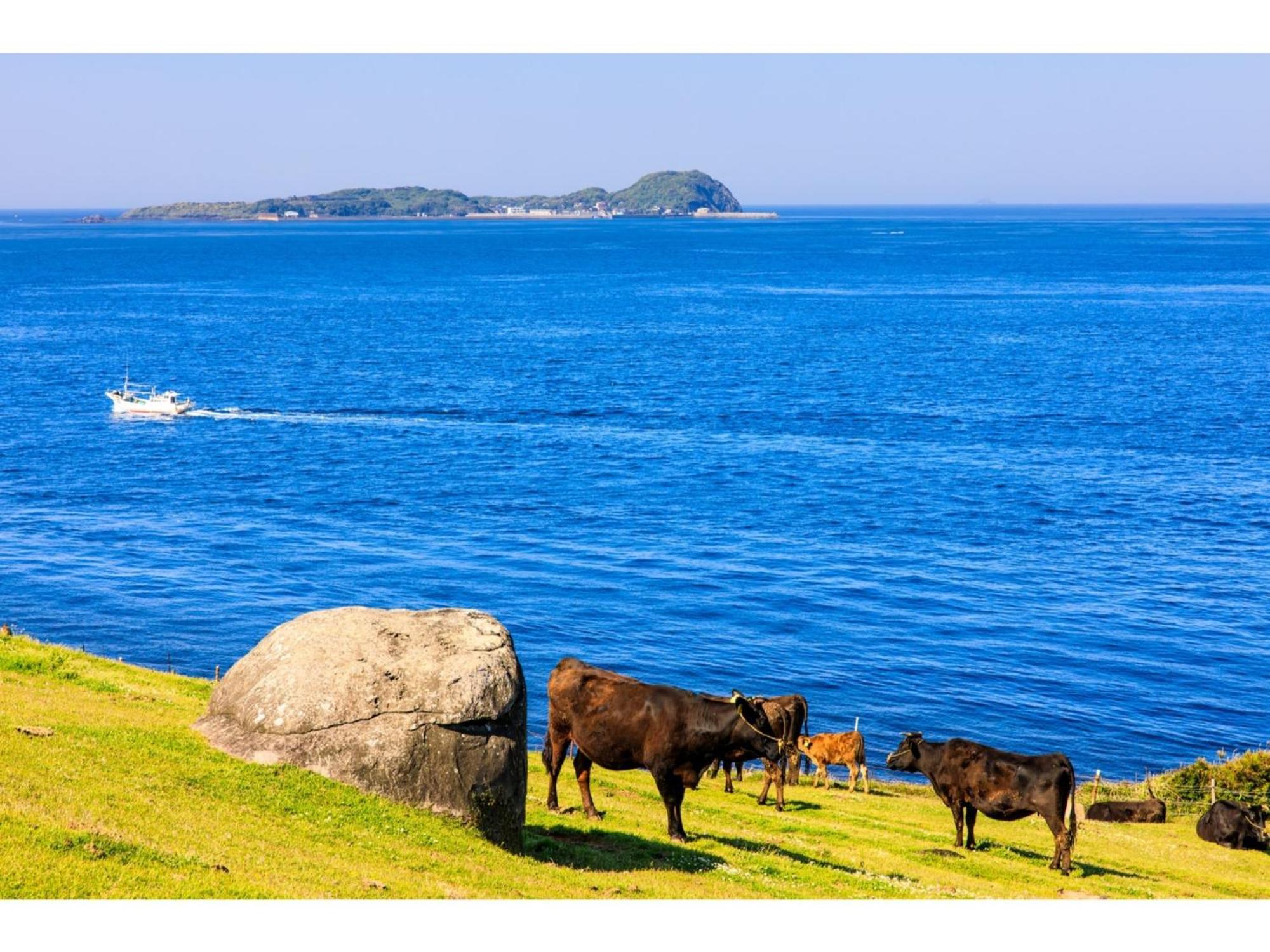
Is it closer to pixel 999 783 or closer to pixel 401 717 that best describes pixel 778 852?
pixel 999 783

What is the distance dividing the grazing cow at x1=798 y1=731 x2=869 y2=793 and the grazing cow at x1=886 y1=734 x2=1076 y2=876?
8019mm

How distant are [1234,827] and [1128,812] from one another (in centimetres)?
335

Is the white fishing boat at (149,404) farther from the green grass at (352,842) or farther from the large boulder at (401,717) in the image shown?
the large boulder at (401,717)

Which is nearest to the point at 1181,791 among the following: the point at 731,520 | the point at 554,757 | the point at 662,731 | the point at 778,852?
the point at 778,852

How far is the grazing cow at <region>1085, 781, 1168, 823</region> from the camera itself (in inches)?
1554

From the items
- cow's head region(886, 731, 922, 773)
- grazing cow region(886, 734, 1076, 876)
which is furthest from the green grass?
cow's head region(886, 731, 922, 773)

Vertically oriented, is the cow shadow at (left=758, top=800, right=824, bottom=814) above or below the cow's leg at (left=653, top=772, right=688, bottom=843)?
below

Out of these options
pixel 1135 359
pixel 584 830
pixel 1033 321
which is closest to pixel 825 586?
pixel 584 830

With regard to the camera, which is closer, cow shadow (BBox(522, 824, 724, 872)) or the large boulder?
the large boulder

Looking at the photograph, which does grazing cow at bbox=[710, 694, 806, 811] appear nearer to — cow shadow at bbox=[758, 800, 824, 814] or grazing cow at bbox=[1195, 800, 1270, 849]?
cow shadow at bbox=[758, 800, 824, 814]

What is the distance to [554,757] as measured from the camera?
85.1ft

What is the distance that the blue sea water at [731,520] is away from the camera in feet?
191

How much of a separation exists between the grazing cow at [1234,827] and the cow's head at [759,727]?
18569 mm

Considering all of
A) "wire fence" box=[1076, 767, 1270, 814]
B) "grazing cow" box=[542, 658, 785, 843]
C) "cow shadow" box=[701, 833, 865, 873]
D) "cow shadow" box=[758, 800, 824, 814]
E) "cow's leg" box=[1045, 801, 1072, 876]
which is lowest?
"wire fence" box=[1076, 767, 1270, 814]
